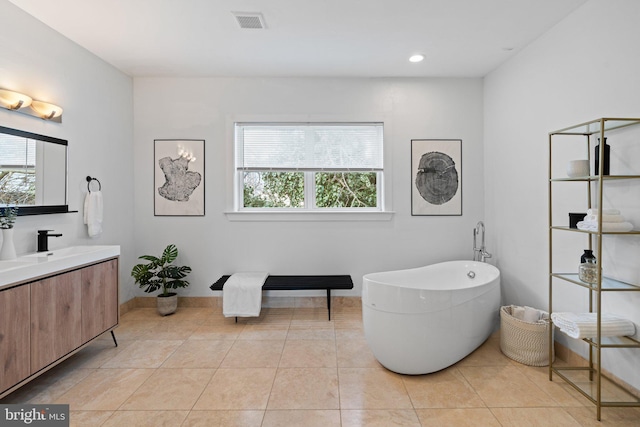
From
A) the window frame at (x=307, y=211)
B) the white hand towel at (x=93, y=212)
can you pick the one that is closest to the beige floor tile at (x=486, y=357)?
the window frame at (x=307, y=211)

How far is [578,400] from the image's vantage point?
2121mm

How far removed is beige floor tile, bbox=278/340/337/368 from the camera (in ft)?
8.55

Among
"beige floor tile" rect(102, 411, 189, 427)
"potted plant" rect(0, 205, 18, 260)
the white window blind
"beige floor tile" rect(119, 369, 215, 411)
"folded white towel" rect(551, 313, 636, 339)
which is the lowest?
"beige floor tile" rect(102, 411, 189, 427)

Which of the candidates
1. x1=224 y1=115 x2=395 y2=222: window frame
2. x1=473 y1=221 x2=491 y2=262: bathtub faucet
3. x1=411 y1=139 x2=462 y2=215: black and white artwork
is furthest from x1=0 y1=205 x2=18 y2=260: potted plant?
x1=473 y1=221 x2=491 y2=262: bathtub faucet

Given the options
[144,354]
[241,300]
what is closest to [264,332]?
[241,300]

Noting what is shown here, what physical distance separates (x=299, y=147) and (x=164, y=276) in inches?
82.2

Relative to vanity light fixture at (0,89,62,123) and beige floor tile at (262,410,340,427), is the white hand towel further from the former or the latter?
beige floor tile at (262,410,340,427)

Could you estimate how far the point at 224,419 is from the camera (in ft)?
6.41

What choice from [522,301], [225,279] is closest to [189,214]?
[225,279]

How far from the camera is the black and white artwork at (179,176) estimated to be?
12.7ft

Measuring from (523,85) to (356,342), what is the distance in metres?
2.86

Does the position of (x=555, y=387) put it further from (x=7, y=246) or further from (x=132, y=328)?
(x=7, y=246)

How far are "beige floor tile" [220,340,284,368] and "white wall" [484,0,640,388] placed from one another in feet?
7.73

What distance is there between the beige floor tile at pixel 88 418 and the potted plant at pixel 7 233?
111 cm
